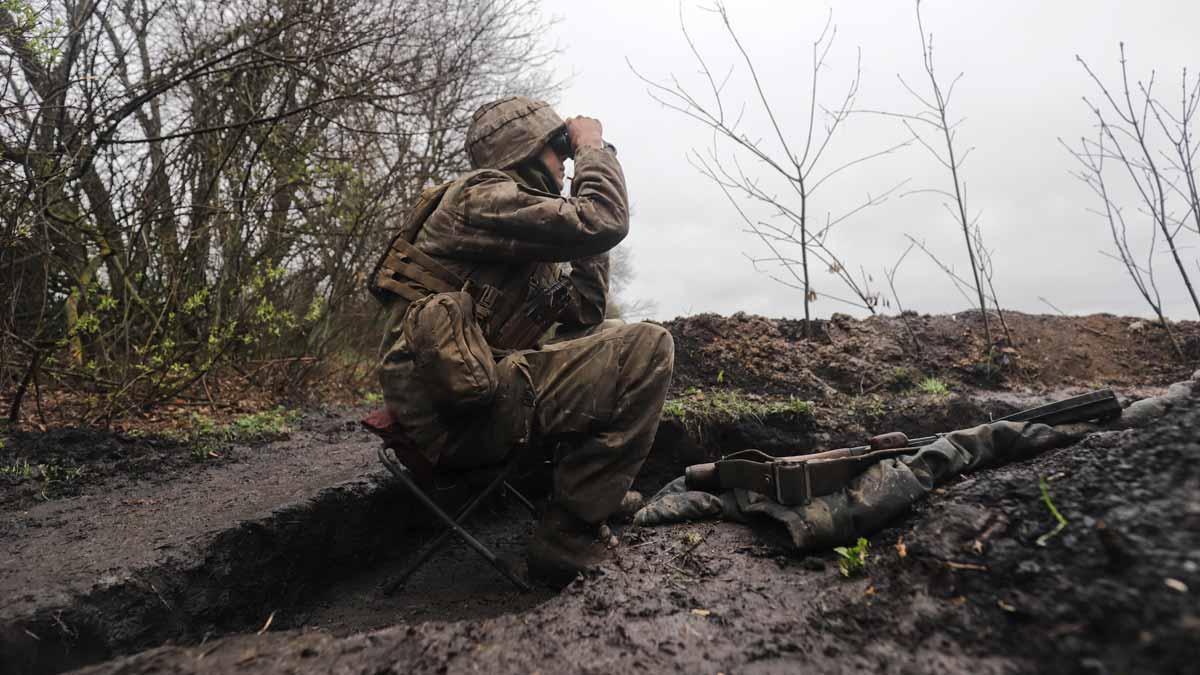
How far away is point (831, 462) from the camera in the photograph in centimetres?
204

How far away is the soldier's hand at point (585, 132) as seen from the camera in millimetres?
2830

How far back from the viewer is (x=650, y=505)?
2686 mm

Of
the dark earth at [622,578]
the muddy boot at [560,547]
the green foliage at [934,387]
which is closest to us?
the dark earth at [622,578]

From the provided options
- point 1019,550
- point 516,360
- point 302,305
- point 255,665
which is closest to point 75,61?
point 302,305

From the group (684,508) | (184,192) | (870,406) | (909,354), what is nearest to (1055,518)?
(684,508)

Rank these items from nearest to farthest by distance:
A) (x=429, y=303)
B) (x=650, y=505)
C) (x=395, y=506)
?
(x=429, y=303)
(x=650, y=505)
(x=395, y=506)

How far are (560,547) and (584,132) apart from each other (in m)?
1.78

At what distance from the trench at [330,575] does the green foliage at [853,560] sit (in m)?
1.14

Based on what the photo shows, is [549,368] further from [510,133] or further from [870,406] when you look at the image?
[870,406]

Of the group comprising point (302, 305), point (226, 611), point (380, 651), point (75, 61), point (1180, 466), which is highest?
point (75, 61)

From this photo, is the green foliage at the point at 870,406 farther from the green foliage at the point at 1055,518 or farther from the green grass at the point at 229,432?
the green grass at the point at 229,432

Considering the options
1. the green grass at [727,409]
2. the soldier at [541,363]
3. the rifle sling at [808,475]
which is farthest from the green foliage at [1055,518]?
the green grass at [727,409]

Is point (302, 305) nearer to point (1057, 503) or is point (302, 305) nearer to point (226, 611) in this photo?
point (226, 611)

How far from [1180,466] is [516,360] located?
6.14 ft
